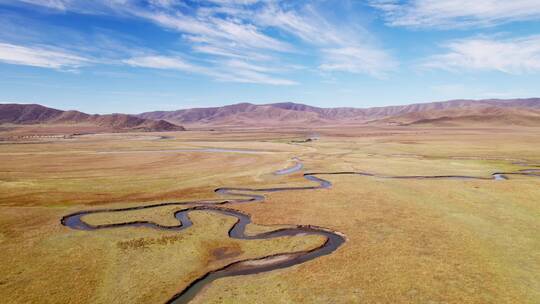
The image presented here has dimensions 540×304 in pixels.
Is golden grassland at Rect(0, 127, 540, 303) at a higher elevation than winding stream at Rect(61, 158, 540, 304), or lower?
higher

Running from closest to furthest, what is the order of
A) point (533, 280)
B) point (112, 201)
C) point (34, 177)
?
point (533, 280), point (112, 201), point (34, 177)

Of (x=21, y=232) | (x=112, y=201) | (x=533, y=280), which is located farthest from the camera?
(x=112, y=201)

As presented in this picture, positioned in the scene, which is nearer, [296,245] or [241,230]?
[296,245]

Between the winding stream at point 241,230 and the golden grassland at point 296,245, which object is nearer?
the golden grassland at point 296,245

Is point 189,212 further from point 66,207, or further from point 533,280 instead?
point 533,280

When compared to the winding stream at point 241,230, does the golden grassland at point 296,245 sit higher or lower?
higher

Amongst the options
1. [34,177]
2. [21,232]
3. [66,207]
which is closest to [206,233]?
[21,232]

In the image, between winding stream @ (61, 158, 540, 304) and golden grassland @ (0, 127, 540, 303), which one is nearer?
golden grassland @ (0, 127, 540, 303)

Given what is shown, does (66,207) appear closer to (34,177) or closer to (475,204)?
(34,177)

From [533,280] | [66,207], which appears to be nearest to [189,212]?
[66,207]

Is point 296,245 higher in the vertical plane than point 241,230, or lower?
higher

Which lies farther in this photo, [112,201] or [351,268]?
[112,201]
